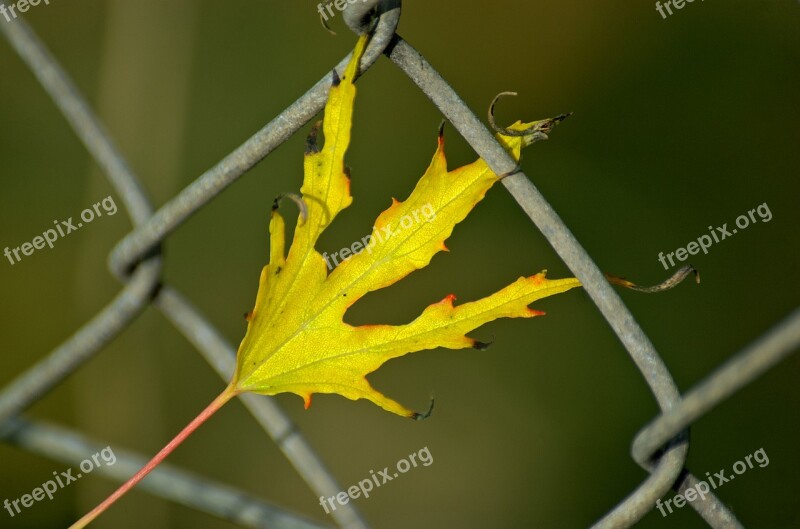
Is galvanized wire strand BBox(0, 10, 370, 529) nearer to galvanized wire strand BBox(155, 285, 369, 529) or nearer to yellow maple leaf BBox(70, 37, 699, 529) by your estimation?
galvanized wire strand BBox(155, 285, 369, 529)

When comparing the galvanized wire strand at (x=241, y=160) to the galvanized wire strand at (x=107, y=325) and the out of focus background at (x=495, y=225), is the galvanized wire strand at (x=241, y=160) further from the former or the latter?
the out of focus background at (x=495, y=225)

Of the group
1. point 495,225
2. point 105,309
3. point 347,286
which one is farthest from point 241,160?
point 495,225

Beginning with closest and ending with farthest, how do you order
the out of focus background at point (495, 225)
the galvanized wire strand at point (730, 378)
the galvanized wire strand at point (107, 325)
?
1. the galvanized wire strand at point (730, 378)
2. the galvanized wire strand at point (107, 325)
3. the out of focus background at point (495, 225)

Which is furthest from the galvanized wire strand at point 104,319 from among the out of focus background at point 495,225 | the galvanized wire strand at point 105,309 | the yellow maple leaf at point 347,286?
the out of focus background at point 495,225

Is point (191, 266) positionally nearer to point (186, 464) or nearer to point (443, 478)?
point (186, 464)

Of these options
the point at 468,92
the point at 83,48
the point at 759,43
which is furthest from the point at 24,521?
the point at 759,43

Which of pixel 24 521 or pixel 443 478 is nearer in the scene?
pixel 24 521
